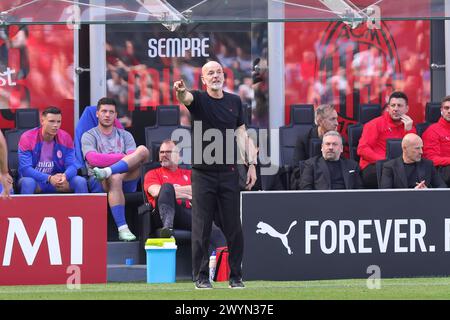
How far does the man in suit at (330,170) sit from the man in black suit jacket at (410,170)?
1.18 feet

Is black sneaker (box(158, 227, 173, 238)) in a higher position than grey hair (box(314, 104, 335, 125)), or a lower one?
lower

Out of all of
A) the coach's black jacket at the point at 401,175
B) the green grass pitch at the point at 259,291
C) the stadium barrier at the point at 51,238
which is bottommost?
the green grass pitch at the point at 259,291

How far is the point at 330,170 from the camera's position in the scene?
16.0 meters

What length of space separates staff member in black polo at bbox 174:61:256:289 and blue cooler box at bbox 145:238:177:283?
1827 mm

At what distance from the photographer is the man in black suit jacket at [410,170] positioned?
15812mm

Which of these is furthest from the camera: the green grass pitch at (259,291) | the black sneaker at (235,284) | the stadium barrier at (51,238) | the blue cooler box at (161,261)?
the blue cooler box at (161,261)

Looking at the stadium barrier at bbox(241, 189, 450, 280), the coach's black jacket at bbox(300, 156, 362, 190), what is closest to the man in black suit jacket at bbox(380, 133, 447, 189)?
the coach's black jacket at bbox(300, 156, 362, 190)

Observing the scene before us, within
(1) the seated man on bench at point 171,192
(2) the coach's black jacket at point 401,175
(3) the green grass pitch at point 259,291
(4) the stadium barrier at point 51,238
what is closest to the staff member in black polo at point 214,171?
(3) the green grass pitch at point 259,291

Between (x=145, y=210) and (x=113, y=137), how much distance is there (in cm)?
119

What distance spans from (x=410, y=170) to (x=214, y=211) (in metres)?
3.51

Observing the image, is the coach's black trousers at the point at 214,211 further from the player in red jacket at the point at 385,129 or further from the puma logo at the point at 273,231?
the player in red jacket at the point at 385,129

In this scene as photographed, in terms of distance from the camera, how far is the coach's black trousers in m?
12.9

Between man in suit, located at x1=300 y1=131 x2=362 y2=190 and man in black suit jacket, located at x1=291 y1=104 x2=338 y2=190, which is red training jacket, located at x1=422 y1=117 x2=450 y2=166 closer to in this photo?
man in black suit jacket, located at x1=291 y1=104 x2=338 y2=190

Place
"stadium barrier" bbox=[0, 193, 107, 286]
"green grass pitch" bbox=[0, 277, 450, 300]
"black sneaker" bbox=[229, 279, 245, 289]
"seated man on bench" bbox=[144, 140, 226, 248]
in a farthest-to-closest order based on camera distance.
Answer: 1. "seated man on bench" bbox=[144, 140, 226, 248]
2. "stadium barrier" bbox=[0, 193, 107, 286]
3. "black sneaker" bbox=[229, 279, 245, 289]
4. "green grass pitch" bbox=[0, 277, 450, 300]
